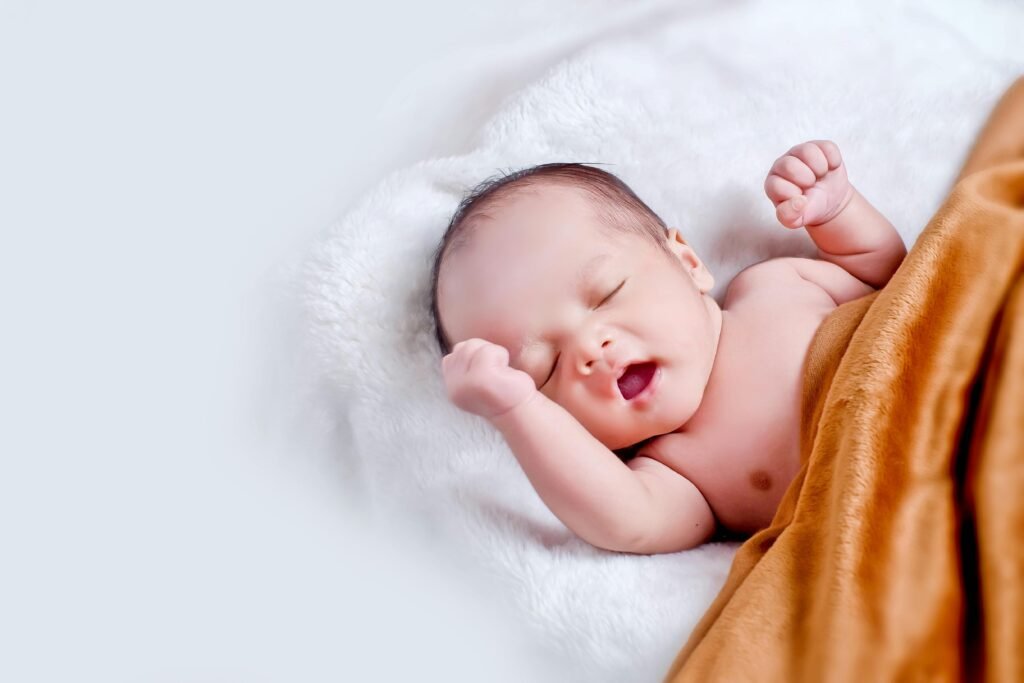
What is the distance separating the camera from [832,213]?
4.09ft

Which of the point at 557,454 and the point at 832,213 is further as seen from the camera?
the point at 832,213

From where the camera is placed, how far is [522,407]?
962mm

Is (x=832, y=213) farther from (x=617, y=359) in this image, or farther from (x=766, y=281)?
(x=617, y=359)

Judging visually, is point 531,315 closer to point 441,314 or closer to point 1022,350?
point 441,314

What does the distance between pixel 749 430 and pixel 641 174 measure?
1.36ft

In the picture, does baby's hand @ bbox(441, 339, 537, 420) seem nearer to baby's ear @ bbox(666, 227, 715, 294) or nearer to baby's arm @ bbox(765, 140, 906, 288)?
baby's ear @ bbox(666, 227, 715, 294)

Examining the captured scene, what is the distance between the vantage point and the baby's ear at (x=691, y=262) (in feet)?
3.95

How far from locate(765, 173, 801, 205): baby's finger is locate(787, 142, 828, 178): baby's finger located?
0.11 feet

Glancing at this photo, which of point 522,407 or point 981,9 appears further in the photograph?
point 981,9

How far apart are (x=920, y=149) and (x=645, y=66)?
38 cm

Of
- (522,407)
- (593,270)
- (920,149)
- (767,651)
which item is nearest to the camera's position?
(767,651)

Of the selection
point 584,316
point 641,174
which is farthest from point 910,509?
point 641,174

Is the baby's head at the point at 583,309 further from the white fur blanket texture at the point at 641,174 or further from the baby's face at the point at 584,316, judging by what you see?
the white fur blanket texture at the point at 641,174

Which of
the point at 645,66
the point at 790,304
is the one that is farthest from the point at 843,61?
the point at 790,304
